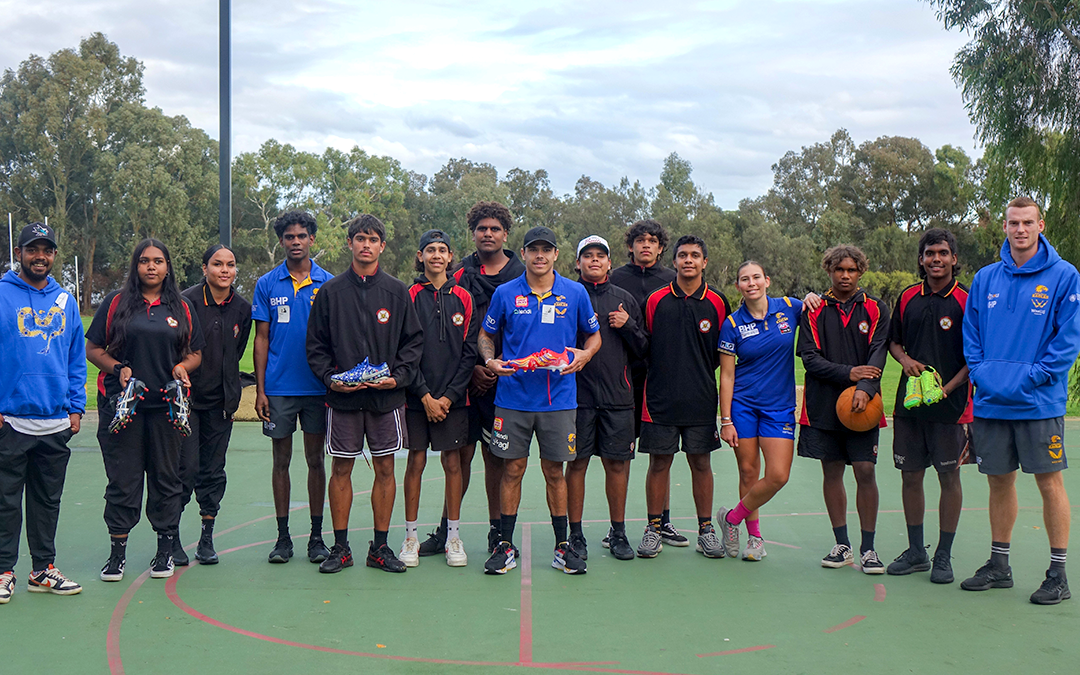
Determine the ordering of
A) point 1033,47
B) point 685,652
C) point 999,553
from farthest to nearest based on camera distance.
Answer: point 1033,47, point 999,553, point 685,652

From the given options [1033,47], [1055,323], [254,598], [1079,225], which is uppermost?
[1033,47]

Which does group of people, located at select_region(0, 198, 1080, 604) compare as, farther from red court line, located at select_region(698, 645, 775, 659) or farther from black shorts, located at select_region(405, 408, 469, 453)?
red court line, located at select_region(698, 645, 775, 659)

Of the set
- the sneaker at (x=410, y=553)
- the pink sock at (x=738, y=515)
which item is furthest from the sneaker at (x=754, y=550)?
the sneaker at (x=410, y=553)

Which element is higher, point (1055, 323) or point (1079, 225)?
point (1079, 225)

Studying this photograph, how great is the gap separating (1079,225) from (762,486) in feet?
35.5

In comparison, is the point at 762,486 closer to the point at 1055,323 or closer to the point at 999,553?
the point at 999,553

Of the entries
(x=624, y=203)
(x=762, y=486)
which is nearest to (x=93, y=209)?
(x=624, y=203)

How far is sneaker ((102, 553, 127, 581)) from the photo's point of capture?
5238mm

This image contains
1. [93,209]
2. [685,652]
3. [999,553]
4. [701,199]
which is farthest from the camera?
[701,199]

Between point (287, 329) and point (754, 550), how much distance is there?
3.23 meters

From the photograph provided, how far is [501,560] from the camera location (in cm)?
550

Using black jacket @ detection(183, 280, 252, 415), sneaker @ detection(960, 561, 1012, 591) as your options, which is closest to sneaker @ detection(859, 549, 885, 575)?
sneaker @ detection(960, 561, 1012, 591)

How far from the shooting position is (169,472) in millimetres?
5410

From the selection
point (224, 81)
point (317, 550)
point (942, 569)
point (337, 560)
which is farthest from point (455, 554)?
point (224, 81)
